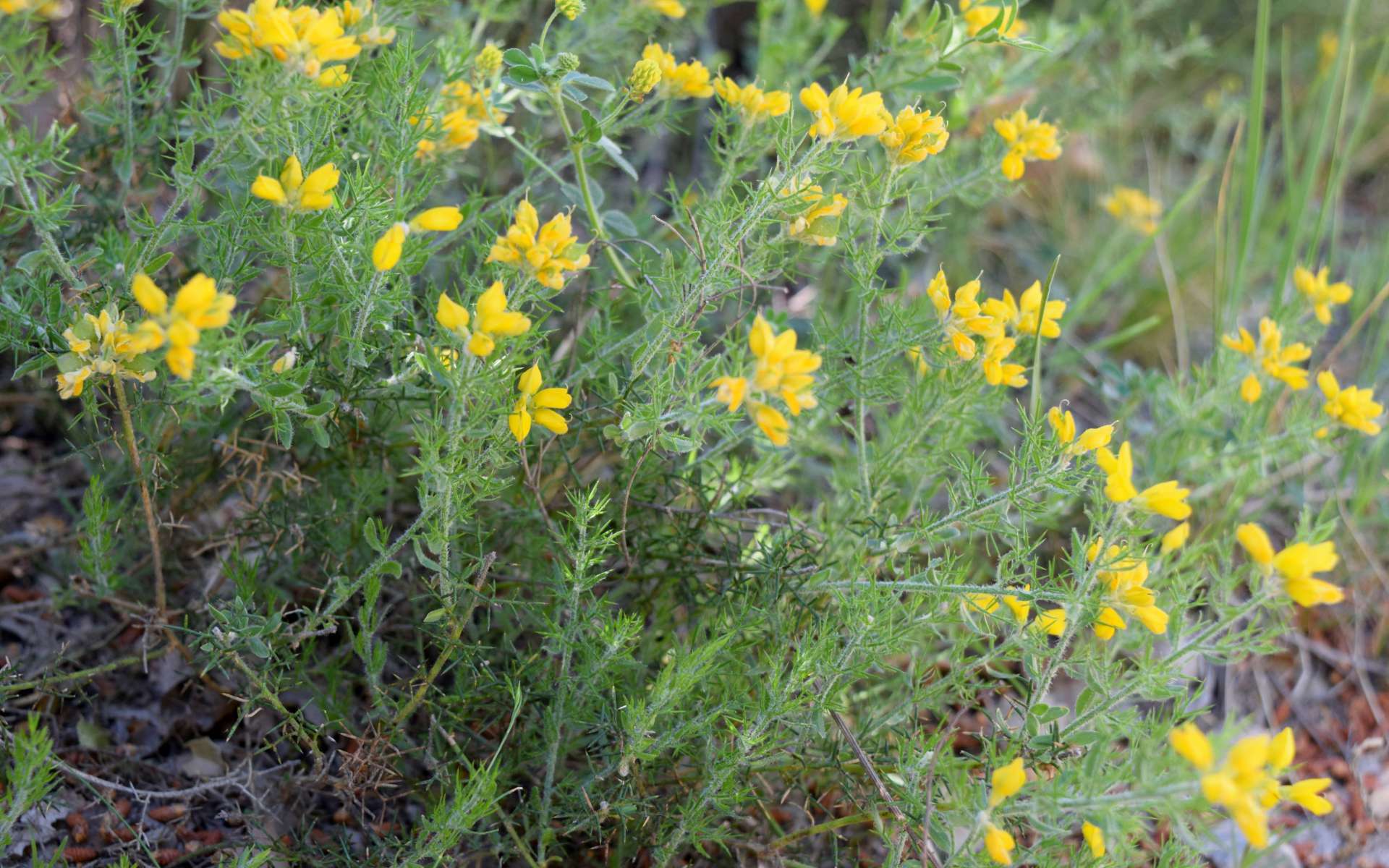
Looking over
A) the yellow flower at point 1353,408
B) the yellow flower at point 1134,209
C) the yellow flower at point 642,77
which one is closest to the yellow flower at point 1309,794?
the yellow flower at point 1353,408

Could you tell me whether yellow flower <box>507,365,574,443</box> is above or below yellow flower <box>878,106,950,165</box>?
below

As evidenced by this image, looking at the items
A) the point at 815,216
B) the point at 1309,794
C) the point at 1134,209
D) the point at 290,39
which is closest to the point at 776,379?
the point at 815,216

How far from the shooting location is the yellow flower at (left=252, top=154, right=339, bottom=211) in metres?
1.35

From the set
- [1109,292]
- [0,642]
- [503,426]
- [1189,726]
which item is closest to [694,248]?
[503,426]

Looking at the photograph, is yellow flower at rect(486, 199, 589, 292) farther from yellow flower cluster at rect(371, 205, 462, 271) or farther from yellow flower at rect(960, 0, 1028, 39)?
yellow flower at rect(960, 0, 1028, 39)

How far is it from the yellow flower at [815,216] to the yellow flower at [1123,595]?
60 cm

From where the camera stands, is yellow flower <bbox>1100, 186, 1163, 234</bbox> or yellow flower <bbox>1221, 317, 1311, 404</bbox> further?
yellow flower <bbox>1100, 186, 1163, 234</bbox>

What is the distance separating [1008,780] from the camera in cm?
133

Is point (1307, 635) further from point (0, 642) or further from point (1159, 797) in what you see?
point (0, 642)

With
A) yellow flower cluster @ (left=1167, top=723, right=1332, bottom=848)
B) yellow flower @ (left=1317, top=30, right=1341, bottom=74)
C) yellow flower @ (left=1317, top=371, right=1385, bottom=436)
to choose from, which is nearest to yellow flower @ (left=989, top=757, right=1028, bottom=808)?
yellow flower cluster @ (left=1167, top=723, right=1332, bottom=848)

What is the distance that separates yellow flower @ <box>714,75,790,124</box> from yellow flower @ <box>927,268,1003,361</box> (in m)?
0.38

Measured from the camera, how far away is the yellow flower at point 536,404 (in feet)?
4.66

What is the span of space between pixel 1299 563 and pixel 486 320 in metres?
1.09

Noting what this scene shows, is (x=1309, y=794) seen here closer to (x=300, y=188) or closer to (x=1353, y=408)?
(x=1353, y=408)
